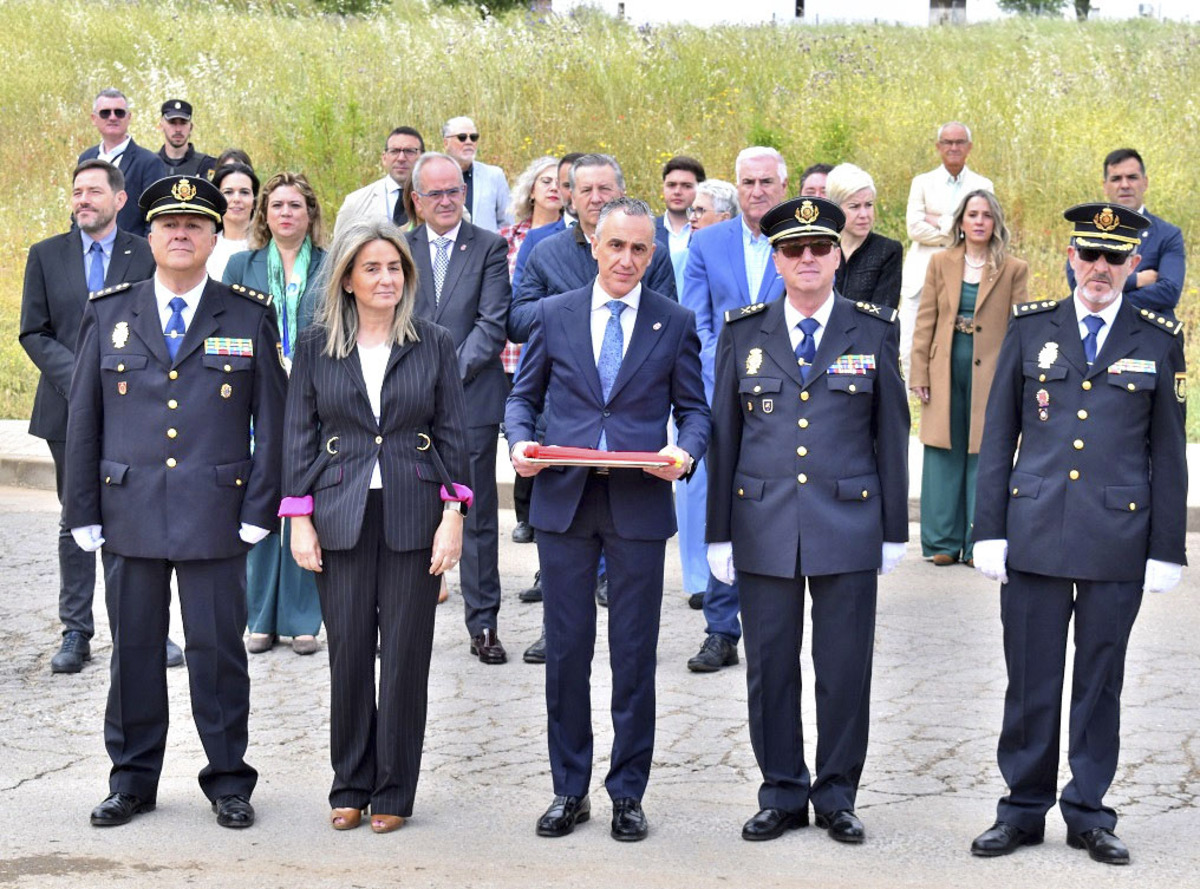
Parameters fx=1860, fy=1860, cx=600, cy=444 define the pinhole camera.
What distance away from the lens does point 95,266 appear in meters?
8.09

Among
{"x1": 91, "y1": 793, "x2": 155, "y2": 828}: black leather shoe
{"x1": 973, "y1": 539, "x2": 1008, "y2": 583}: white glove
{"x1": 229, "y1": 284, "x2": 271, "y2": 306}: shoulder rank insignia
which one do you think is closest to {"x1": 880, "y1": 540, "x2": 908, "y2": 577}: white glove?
{"x1": 973, "y1": 539, "x2": 1008, "y2": 583}: white glove

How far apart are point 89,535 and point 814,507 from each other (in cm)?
235

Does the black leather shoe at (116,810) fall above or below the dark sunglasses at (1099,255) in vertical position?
below

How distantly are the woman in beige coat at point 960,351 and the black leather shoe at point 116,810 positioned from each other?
18.2 ft

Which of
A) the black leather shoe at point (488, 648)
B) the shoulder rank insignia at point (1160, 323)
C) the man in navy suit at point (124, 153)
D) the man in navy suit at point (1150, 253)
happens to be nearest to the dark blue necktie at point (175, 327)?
the black leather shoe at point (488, 648)

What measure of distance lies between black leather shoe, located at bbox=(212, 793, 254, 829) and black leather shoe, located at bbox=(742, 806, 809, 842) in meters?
1.57

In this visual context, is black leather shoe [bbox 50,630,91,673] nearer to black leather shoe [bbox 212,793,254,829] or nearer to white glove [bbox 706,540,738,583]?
black leather shoe [bbox 212,793,254,829]

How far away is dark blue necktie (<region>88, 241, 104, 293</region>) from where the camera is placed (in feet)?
26.5

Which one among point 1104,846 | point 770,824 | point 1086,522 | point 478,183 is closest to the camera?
point 1104,846

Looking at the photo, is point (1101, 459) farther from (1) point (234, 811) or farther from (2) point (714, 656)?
(1) point (234, 811)

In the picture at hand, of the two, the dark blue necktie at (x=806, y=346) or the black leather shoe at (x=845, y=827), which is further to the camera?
the dark blue necktie at (x=806, y=346)

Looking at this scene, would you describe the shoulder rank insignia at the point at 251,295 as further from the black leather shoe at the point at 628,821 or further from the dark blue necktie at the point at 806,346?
the black leather shoe at the point at 628,821

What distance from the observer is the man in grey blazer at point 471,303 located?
8.23m

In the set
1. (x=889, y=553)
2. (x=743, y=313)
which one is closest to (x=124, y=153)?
(x=743, y=313)
